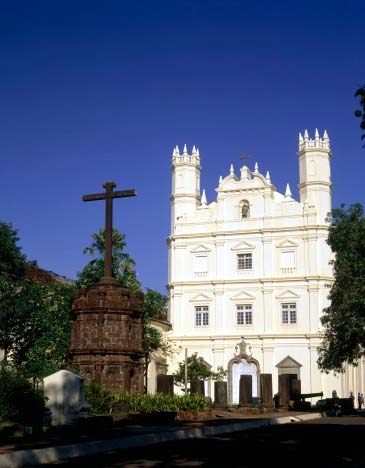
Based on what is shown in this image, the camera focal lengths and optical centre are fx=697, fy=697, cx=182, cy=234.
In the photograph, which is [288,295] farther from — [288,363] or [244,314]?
[288,363]

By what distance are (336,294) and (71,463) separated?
26.1 metres

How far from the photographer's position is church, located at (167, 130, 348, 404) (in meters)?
48.8

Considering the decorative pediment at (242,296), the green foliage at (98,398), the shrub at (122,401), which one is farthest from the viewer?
the decorative pediment at (242,296)

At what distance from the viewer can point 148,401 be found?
20484 mm

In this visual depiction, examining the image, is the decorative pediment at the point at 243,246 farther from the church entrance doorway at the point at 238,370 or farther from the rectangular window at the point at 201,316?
the church entrance doorway at the point at 238,370

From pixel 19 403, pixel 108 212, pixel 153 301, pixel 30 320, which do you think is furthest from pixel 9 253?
pixel 19 403

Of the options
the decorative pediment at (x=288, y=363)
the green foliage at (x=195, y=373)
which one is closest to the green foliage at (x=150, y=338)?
the green foliage at (x=195, y=373)

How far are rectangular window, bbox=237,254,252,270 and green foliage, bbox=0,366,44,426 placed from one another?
35463 mm

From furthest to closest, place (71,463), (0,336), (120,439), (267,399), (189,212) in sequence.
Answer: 1. (189,212)
2. (0,336)
3. (267,399)
4. (120,439)
5. (71,463)

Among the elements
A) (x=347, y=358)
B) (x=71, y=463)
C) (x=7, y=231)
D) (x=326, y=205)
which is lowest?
(x=71, y=463)

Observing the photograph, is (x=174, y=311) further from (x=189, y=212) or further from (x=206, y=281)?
(x=189, y=212)

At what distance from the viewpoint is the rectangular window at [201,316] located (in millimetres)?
51284

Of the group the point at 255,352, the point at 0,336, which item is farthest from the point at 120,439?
the point at 255,352

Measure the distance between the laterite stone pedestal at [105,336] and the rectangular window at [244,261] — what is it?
2946cm
